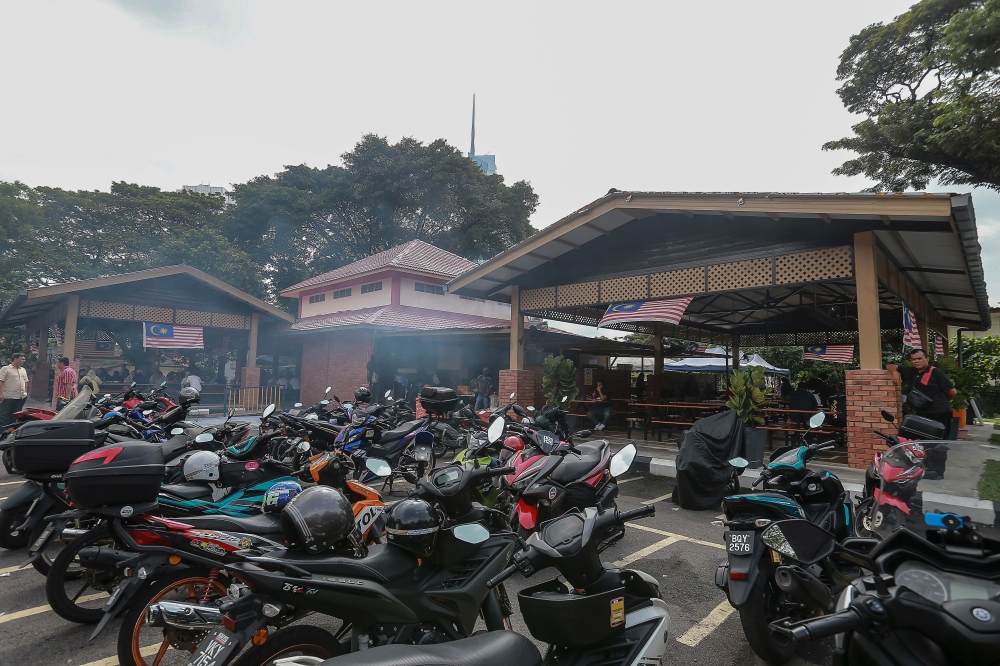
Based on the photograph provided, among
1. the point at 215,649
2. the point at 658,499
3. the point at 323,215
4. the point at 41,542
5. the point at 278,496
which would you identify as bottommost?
the point at 658,499

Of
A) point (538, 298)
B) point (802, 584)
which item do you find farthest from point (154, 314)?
point (802, 584)

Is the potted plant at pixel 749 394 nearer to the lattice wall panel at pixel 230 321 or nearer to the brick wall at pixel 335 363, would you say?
the brick wall at pixel 335 363

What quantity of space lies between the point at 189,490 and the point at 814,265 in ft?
27.9

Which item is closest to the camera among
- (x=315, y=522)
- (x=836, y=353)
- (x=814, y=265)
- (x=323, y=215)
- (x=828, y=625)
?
(x=828, y=625)

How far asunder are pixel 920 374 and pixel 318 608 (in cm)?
779

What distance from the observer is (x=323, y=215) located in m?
35.5

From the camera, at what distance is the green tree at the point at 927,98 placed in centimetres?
1118

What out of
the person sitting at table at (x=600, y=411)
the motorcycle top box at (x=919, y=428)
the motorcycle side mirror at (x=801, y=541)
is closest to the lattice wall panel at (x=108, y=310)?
the person sitting at table at (x=600, y=411)

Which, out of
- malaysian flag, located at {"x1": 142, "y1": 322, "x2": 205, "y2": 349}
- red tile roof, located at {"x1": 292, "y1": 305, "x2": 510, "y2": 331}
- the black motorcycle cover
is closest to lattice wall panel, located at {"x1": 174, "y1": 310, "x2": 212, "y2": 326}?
malaysian flag, located at {"x1": 142, "y1": 322, "x2": 205, "y2": 349}

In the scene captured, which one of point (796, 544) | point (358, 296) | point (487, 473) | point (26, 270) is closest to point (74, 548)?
point (487, 473)

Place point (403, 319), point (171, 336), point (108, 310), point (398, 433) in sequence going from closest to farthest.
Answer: point (398, 433) → point (108, 310) → point (171, 336) → point (403, 319)

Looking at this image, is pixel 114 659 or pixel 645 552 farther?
pixel 645 552

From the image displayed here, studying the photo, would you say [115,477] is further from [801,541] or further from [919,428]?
[919,428]

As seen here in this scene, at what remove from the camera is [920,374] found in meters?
6.80
